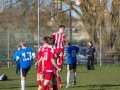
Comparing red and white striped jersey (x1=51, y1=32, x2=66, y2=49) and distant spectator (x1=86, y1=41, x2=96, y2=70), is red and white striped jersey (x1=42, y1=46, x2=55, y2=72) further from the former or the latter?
distant spectator (x1=86, y1=41, x2=96, y2=70)

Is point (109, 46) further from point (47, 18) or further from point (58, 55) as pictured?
point (58, 55)

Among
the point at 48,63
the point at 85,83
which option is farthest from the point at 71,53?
the point at 48,63

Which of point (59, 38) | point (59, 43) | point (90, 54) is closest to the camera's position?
point (59, 38)

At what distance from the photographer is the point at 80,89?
62.2ft

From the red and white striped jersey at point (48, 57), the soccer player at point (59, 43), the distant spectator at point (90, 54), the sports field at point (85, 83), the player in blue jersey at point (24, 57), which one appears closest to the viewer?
the red and white striped jersey at point (48, 57)

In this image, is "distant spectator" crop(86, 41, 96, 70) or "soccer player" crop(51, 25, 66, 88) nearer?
"soccer player" crop(51, 25, 66, 88)

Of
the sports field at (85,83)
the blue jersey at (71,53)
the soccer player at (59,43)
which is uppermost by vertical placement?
the soccer player at (59,43)

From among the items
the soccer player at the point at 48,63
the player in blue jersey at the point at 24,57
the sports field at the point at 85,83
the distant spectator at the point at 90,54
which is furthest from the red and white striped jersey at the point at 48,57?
the distant spectator at the point at 90,54

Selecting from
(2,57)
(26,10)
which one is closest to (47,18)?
(26,10)

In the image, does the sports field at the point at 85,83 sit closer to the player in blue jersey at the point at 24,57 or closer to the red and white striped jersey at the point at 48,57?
the player in blue jersey at the point at 24,57

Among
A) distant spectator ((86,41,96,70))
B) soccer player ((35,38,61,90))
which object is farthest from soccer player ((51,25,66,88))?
distant spectator ((86,41,96,70))

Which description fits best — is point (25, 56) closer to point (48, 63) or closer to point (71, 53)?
point (48, 63)

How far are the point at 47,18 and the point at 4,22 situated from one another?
4.63 m

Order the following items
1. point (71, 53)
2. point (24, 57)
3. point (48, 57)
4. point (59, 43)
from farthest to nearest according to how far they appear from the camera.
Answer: point (71, 53), point (59, 43), point (24, 57), point (48, 57)
